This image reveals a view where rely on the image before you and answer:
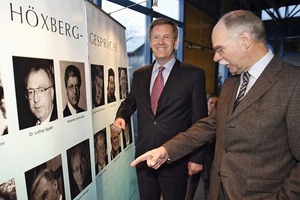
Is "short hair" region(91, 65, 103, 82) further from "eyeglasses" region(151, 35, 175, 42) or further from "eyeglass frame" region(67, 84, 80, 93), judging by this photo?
"eyeglasses" region(151, 35, 175, 42)

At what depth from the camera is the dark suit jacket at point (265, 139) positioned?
1055mm

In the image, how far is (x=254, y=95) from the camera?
3.76 ft

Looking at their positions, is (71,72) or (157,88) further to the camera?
(157,88)

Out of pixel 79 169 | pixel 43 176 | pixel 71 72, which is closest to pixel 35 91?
pixel 71 72

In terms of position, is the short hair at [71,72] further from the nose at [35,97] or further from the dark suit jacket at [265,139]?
the dark suit jacket at [265,139]

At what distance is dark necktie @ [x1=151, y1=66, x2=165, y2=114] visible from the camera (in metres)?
1.83

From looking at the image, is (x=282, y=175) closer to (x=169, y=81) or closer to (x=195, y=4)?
(x=169, y=81)

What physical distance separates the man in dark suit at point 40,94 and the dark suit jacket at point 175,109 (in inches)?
29.4

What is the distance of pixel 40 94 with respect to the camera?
3.77ft

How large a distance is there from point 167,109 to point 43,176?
904mm

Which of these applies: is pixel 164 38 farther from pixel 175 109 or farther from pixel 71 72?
pixel 71 72

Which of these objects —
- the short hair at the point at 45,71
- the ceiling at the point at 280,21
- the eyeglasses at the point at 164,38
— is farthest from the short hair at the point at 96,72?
the ceiling at the point at 280,21

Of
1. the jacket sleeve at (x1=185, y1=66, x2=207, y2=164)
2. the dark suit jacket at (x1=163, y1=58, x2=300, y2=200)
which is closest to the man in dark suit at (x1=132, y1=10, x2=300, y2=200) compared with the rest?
the dark suit jacket at (x1=163, y1=58, x2=300, y2=200)

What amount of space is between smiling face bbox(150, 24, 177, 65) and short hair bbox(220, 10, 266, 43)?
68 centimetres
